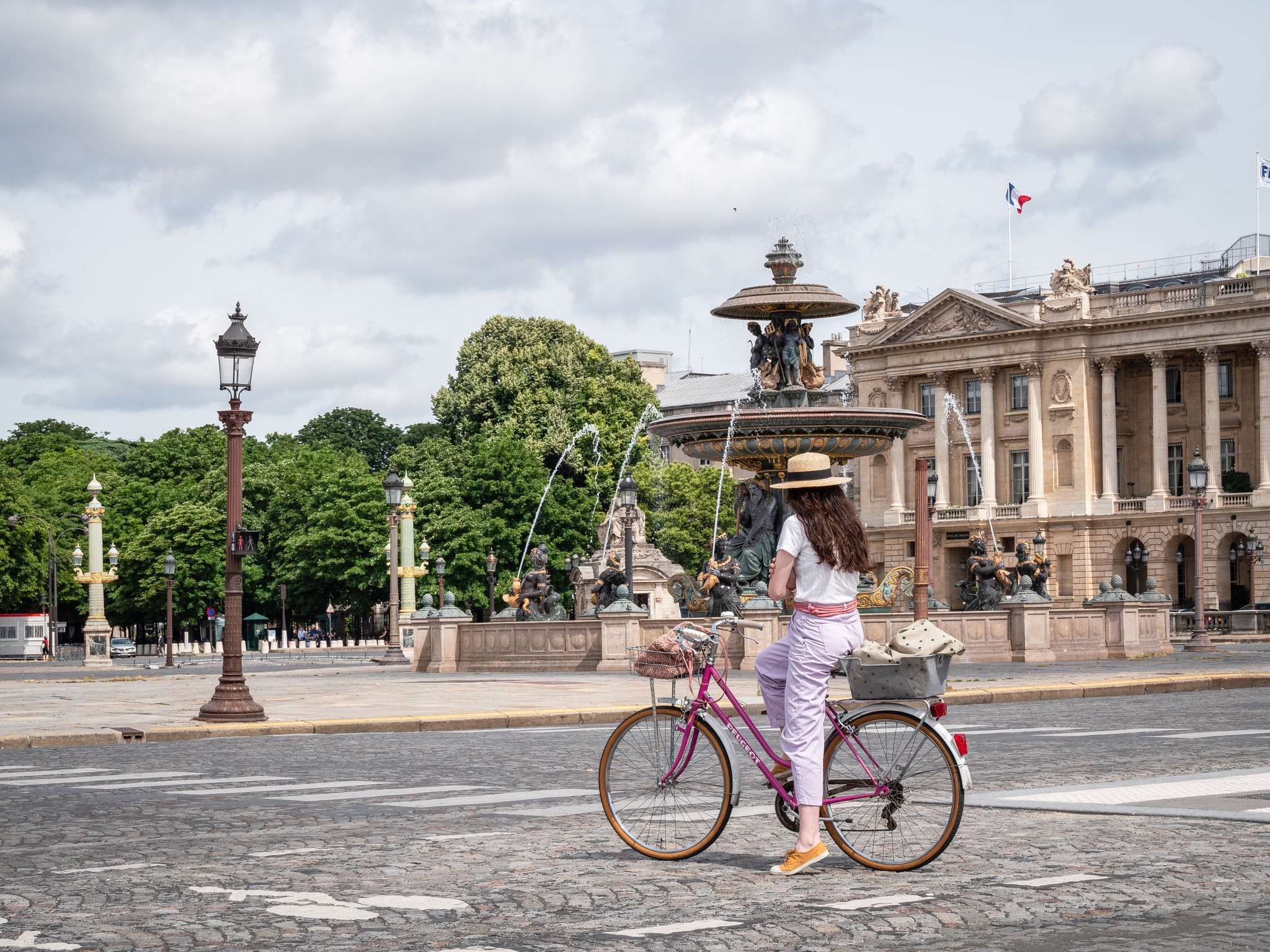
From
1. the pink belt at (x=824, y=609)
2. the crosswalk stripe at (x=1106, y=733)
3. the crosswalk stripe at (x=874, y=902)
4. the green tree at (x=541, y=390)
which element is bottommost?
the crosswalk stripe at (x=874, y=902)

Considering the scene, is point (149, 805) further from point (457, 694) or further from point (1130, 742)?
point (457, 694)

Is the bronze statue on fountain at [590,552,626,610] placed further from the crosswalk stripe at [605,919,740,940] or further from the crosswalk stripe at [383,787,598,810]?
the crosswalk stripe at [605,919,740,940]

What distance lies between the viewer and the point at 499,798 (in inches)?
514

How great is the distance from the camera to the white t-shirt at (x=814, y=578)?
9070 mm

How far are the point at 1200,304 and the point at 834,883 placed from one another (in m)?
95.0

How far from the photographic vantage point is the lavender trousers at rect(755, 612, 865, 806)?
354 inches

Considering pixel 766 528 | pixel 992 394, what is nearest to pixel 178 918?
pixel 766 528

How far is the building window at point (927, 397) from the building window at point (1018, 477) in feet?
18.3

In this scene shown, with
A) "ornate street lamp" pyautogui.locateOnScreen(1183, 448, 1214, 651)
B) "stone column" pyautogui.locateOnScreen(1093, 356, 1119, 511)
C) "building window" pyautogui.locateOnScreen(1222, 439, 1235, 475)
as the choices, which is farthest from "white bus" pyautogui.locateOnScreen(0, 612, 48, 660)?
"building window" pyautogui.locateOnScreen(1222, 439, 1235, 475)

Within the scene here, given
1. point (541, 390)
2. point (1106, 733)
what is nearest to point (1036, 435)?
point (541, 390)

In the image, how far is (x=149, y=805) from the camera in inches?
504

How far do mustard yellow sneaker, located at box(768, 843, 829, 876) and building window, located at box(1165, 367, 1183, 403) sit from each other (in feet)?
323

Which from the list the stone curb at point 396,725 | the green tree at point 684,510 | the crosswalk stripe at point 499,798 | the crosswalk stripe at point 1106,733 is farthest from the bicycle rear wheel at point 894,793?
the green tree at point 684,510

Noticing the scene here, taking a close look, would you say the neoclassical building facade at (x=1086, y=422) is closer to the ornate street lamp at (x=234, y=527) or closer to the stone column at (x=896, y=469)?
the stone column at (x=896, y=469)
